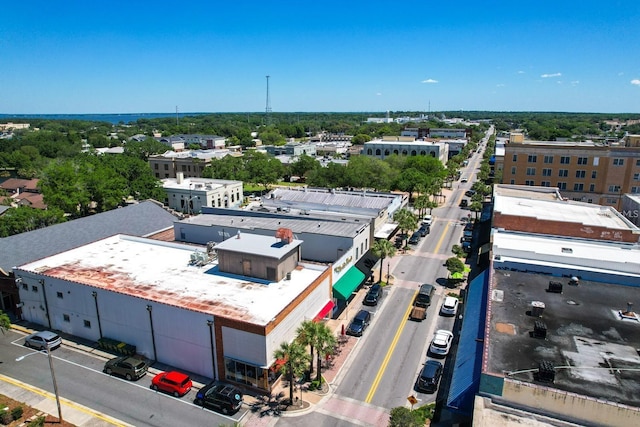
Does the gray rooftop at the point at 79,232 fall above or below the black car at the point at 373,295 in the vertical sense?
above

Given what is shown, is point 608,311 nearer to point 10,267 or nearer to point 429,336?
point 429,336

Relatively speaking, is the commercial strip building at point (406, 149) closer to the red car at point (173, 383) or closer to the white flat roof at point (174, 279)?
the white flat roof at point (174, 279)

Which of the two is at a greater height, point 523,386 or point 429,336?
point 523,386

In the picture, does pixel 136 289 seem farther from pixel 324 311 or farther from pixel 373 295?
pixel 373 295

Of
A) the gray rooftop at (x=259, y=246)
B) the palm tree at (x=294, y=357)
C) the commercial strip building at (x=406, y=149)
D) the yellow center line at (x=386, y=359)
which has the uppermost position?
the commercial strip building at (x=406, y=149)

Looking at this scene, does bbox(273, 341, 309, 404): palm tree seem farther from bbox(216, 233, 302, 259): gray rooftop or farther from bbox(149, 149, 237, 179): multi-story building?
bbox(149, 149, 237, 179): multi-story building

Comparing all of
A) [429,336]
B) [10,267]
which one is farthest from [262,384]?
[10,267]

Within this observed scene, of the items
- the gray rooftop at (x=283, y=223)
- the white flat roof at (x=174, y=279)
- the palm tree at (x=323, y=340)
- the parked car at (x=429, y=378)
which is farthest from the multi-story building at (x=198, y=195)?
the parked car at (x=429, y=378)

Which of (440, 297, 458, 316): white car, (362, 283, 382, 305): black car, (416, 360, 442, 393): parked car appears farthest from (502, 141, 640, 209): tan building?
(416, 360, 442, 393): parked car
